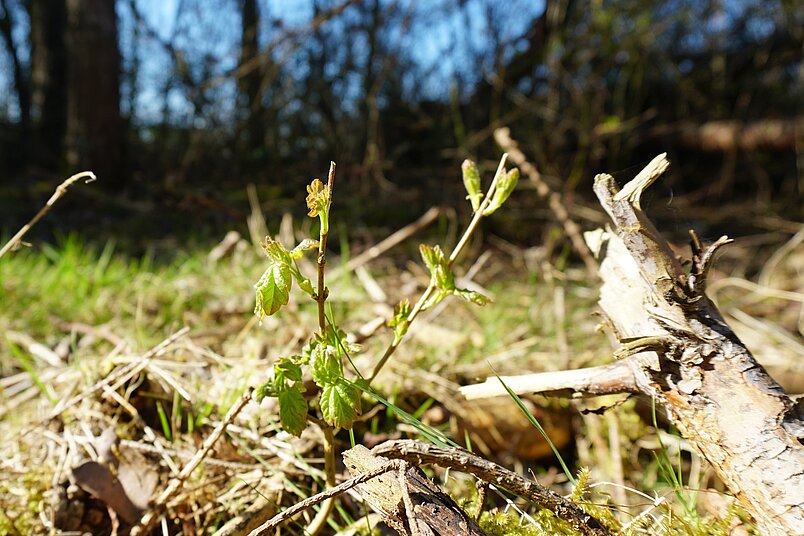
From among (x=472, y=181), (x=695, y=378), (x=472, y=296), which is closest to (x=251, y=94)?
(x=472, y=181)

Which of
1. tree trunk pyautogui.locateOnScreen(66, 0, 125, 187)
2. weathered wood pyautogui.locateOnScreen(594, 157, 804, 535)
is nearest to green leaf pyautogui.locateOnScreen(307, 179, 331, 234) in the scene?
weathered wood pyautogui.locateOnScreen(594, 157, 804, 535)

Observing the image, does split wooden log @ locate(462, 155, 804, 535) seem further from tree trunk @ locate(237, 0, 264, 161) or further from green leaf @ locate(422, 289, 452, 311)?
tree trunk @ locate(237, 0, 264, 161)

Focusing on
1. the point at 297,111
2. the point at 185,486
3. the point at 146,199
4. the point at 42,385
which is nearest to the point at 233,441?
the point at 185,486

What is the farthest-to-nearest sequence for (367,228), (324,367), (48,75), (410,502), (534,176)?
(48,75)
(367,228)
(534,176)
(324,367)
(410,502)

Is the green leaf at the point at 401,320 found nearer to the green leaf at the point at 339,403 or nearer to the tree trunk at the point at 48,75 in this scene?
the green leaf at the point at 339,403

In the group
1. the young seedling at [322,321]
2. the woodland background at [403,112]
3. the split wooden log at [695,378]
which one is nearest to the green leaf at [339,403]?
the young seedling at [322,321]

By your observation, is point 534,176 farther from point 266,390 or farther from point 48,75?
point 48,75

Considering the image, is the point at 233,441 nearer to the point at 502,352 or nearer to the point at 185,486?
the point at 185,486
